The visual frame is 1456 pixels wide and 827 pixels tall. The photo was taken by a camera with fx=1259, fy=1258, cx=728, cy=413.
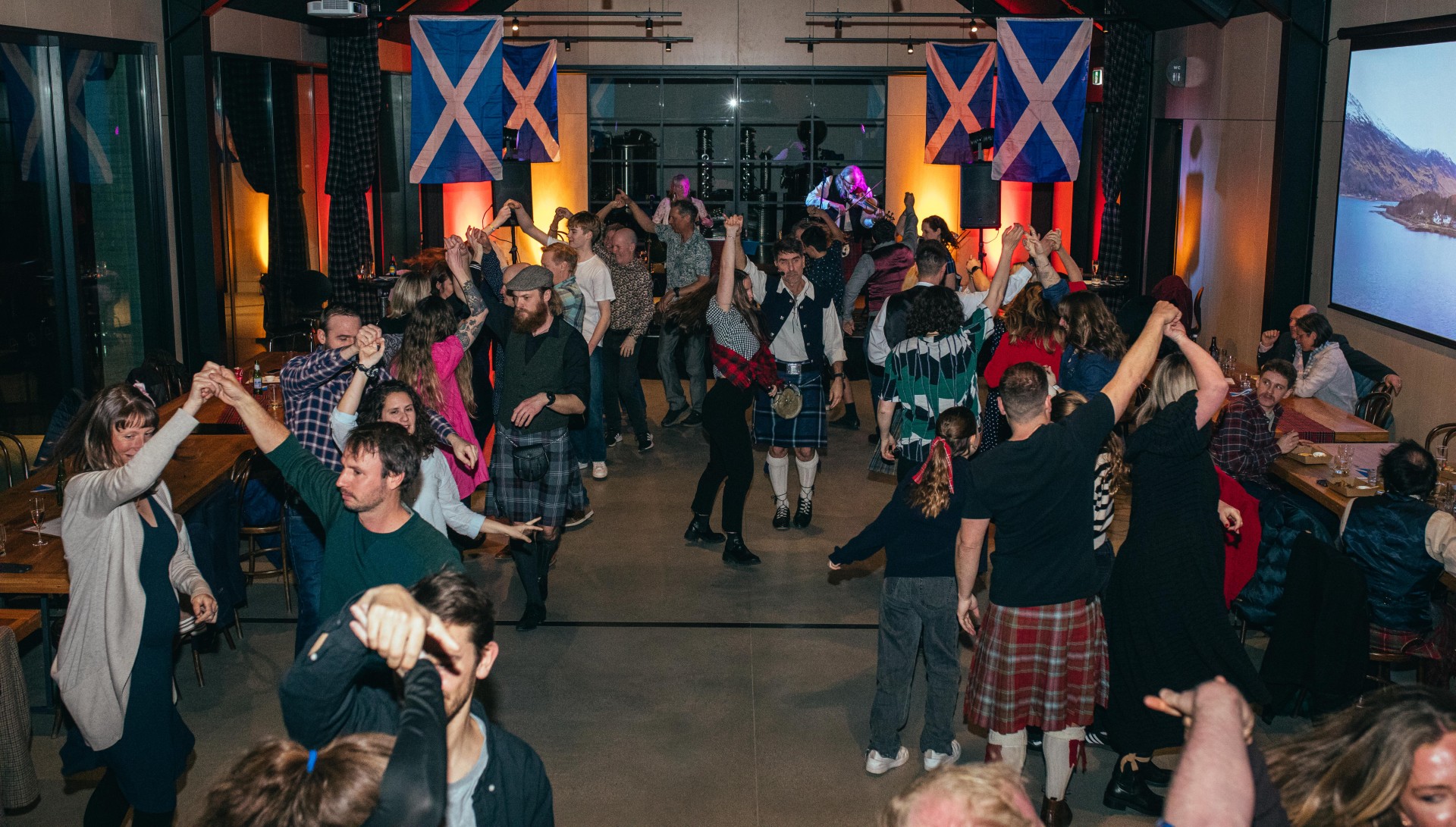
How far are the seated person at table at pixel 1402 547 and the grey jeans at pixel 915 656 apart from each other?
1654mm

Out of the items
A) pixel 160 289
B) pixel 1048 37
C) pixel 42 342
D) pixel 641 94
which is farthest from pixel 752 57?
pixel 42 342

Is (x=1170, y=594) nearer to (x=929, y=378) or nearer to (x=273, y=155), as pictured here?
(x=929, y=378)

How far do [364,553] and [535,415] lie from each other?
242cm

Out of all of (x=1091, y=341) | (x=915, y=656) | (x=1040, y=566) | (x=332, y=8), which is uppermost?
(x=332, y=8)

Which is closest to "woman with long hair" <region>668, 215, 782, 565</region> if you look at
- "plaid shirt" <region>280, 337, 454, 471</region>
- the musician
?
"plaid shirt" <region>280, 337, 454, 471</region>

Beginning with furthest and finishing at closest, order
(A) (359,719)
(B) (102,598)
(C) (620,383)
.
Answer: (C) (620,383) → (B) (102,598) → (A) (359,719)

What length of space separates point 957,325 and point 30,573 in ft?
13.5

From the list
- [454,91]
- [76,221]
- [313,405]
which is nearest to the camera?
[313,405]

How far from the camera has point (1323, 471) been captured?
241 inches

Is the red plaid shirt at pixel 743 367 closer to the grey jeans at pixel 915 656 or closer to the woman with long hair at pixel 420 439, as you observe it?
the grey jeans at pixel 915 656

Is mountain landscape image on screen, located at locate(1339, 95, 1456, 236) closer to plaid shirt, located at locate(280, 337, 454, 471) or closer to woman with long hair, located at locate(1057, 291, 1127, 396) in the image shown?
woman with long hair, located at locate(1057, 291, 1127, 396)

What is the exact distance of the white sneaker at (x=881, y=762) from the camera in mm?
4676

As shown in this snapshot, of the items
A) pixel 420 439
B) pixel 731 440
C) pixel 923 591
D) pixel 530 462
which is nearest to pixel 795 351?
pixel 731 440

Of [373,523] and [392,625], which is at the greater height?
[392,625]
